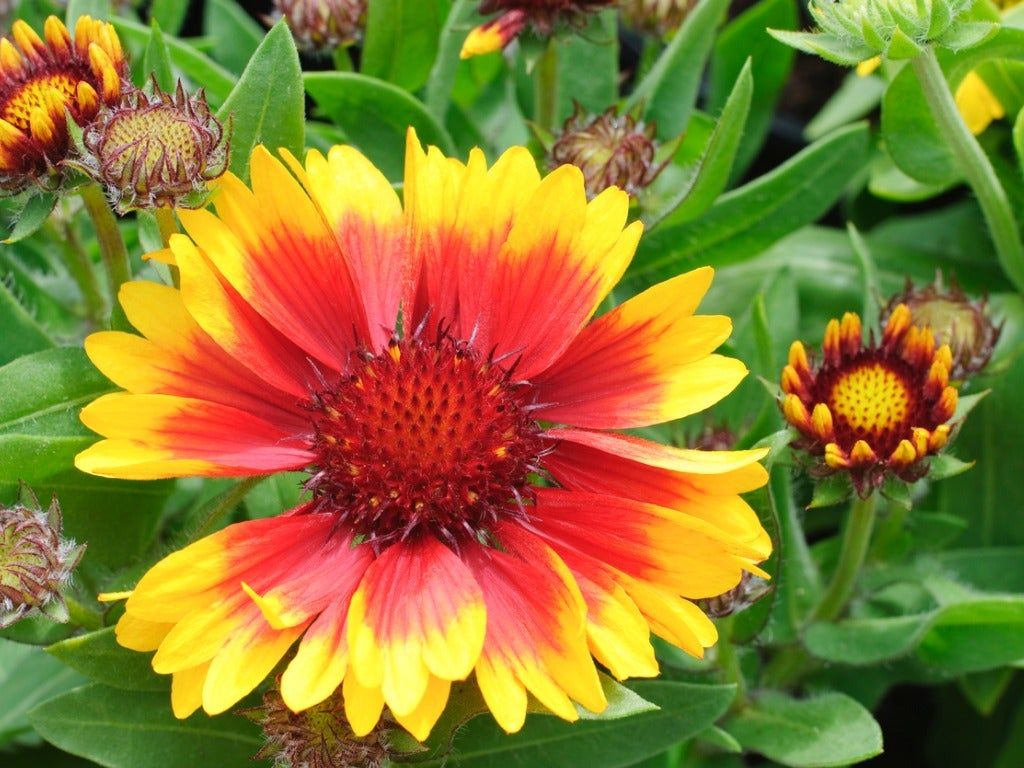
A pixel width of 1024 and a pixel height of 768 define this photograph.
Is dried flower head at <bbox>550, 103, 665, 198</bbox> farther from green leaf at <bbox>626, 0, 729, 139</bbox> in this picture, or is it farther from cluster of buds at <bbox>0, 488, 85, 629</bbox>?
cluster of buds at <bbox>0, 488, 85, 629</bbox>

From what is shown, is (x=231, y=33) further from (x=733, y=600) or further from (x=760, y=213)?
(x=733, y=600)

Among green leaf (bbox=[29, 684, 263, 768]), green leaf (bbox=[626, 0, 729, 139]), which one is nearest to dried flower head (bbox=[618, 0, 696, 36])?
green leaf (bbox=[626, 0, 729, 139])

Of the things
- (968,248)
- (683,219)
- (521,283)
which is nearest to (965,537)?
(968,248)

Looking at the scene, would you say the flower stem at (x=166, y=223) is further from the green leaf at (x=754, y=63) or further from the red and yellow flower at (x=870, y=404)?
the green leaf at (x=754, y=63)

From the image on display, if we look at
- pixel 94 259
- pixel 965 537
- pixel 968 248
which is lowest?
pixel 965 537

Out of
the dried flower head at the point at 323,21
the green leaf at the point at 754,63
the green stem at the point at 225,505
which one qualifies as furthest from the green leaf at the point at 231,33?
the green stem at the point at 225,505

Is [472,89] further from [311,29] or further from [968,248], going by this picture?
[968,248]

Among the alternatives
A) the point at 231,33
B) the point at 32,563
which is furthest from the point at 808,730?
the point at 231,33
